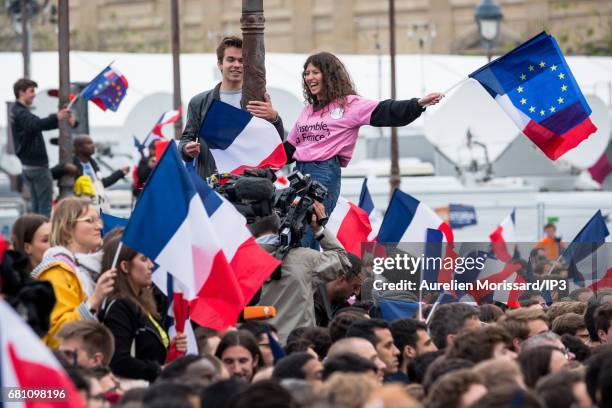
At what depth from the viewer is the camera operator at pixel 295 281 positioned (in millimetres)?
10516

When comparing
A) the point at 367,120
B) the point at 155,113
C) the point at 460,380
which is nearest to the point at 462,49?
the point at 155,113

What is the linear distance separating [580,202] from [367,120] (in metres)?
17.8

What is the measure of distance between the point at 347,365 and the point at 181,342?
5.12ft

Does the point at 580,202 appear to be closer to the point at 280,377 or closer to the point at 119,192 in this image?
the point at 119,192

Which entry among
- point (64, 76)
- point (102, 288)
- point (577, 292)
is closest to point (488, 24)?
point (64, 76)

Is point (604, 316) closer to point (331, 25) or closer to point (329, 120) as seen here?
point (329, 120)

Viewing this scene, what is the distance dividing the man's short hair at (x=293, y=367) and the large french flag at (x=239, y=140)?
3299 mm

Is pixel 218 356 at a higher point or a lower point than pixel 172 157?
lower

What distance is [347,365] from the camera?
8.09m

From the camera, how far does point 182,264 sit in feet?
30.1

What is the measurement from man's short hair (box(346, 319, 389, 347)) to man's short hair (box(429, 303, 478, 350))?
81cm

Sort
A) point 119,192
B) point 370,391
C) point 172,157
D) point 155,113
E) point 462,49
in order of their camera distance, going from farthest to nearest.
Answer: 1. point 462,49
2. point 155,113
3. point 119,192
4. point 172,157
5. point 370,391

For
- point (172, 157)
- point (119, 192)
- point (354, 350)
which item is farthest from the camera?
point (119, 192)

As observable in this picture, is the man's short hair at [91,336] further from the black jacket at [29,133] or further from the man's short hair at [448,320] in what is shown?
the black jacket at [29,133]
